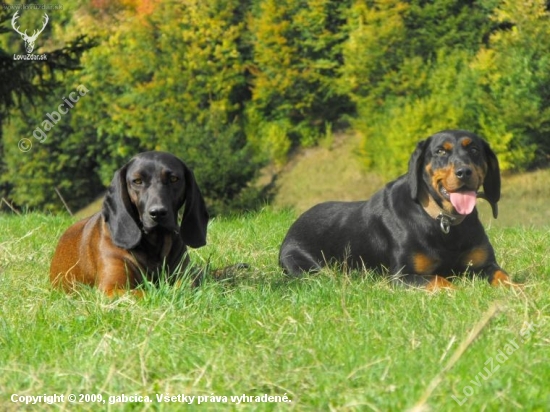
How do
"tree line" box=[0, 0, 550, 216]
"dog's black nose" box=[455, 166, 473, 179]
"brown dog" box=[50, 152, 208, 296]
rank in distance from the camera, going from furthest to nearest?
"tree line" box=[0, 0, 550, 216]
"dog's black nose" box=[455, 166, 473, 179]
"brown dog" box=[50, 152, 208, 296]

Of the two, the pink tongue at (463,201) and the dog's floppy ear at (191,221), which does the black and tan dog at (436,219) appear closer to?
the pink tongue at (463,201)

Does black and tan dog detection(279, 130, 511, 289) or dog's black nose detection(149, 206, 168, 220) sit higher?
dog's black nose detection(149, 206, 168, 220)

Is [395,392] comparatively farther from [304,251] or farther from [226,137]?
[226,137]

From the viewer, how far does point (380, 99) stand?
23969 mm

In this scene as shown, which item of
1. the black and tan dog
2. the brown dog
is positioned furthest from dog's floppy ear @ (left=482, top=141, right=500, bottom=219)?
the brown dog

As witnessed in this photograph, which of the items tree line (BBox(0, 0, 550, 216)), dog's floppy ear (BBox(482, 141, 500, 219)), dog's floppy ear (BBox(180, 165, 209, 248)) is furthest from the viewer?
tree line (BBox(0, 0, 550, 216))

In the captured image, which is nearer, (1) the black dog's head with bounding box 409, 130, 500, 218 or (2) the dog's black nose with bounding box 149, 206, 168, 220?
(2) the dog's black nose with bounding box 149, 206, 168, 220

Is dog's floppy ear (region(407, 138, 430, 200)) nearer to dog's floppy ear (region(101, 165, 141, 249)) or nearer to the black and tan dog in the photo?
the black and tan dog

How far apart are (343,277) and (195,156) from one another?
859 cm

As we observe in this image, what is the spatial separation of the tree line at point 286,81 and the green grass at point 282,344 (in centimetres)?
1525

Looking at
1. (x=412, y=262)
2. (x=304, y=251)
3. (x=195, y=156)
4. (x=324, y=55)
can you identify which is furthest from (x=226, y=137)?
(x=324, y=55)

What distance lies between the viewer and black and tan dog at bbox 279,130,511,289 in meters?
6.88

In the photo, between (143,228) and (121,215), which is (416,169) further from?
(121,215)

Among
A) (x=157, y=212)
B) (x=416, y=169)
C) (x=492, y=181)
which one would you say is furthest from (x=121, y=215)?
(x=492, y=181)
